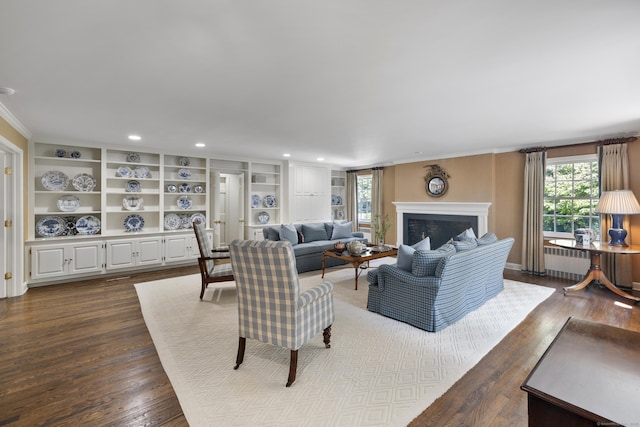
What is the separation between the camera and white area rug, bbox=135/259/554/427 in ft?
5.99

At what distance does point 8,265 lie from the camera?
4.00 m

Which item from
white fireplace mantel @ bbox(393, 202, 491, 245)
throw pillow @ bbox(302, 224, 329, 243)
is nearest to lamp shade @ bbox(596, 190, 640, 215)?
white fireplace mantel @ bbox(393, 202, 491, 245)

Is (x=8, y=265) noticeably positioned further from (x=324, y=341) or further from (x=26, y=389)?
(x=324, y=341)

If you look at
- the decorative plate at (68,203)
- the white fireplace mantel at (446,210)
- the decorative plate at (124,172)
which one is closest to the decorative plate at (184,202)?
the decorative plate at (124,172)

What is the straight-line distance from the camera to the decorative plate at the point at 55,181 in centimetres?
475

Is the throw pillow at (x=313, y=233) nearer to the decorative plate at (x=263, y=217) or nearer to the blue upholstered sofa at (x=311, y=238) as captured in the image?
the blue upholstered sofa at (x=311, y=238)

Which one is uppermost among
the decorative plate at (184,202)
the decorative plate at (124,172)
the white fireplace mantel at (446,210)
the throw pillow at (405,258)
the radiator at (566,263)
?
the decorative plate at (124,172)

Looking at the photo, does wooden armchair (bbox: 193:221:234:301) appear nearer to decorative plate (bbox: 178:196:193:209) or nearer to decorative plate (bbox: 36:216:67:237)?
decorative plate (bbox: 178:196:193:209)

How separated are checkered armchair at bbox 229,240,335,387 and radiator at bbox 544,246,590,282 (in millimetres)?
4913

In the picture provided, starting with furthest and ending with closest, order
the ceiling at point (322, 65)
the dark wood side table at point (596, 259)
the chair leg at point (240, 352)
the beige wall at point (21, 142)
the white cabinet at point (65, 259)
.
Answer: the white cabinet at point (65, 259)
the dark wood side table at point (596, 259)
the beige wall at point (21, 142)
the chair leg at point (240, 352)
the ceiling at point (322, 65)

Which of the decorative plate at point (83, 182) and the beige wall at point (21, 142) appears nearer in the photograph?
the beige wall at point (21, 142)

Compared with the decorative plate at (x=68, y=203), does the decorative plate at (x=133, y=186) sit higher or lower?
higher

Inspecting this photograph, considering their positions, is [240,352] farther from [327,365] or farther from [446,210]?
[446,210]

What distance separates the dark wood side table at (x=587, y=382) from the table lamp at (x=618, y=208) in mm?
4090
